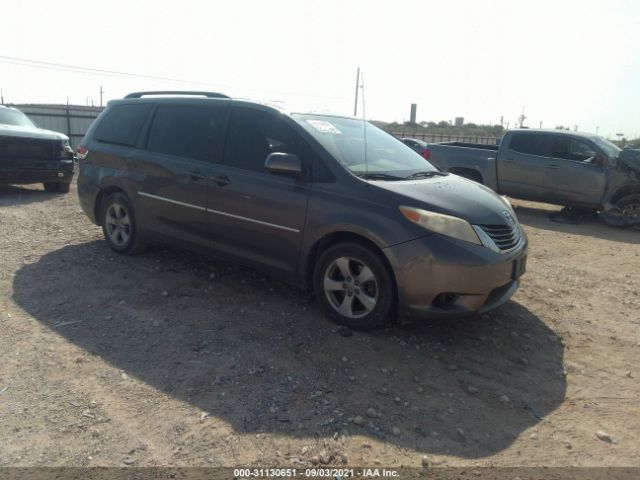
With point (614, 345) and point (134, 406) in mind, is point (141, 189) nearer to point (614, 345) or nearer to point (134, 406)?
point (134, 406)

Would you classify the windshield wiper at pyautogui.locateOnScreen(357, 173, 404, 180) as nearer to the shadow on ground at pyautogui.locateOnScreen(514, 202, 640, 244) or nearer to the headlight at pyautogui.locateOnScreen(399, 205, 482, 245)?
the headlight at pyautogui.locateOnScreen(399, 205, 482, 245)

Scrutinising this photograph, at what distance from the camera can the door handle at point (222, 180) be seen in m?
4.62

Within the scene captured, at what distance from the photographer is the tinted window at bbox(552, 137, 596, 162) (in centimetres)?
957

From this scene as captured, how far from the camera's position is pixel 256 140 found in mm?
4582

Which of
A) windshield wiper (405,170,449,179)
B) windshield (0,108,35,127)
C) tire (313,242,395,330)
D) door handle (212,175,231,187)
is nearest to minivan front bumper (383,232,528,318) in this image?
tire (313,242,395,330)

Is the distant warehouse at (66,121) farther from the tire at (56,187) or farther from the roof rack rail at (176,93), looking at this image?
the roof rack rail at (176,93)

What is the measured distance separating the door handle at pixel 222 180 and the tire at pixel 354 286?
3.92 feet

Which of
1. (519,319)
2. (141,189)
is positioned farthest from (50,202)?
(519,319)

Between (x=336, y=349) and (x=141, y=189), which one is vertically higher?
(x=141, y=189)

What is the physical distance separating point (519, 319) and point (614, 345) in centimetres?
75

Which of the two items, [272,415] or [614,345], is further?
[614,345]

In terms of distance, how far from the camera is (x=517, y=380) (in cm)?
350

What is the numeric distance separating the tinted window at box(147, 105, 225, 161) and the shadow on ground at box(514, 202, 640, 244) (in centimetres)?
650

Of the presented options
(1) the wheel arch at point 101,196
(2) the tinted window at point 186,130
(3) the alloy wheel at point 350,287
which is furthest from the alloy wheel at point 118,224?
(3) the alloy wheel at point 350,287
